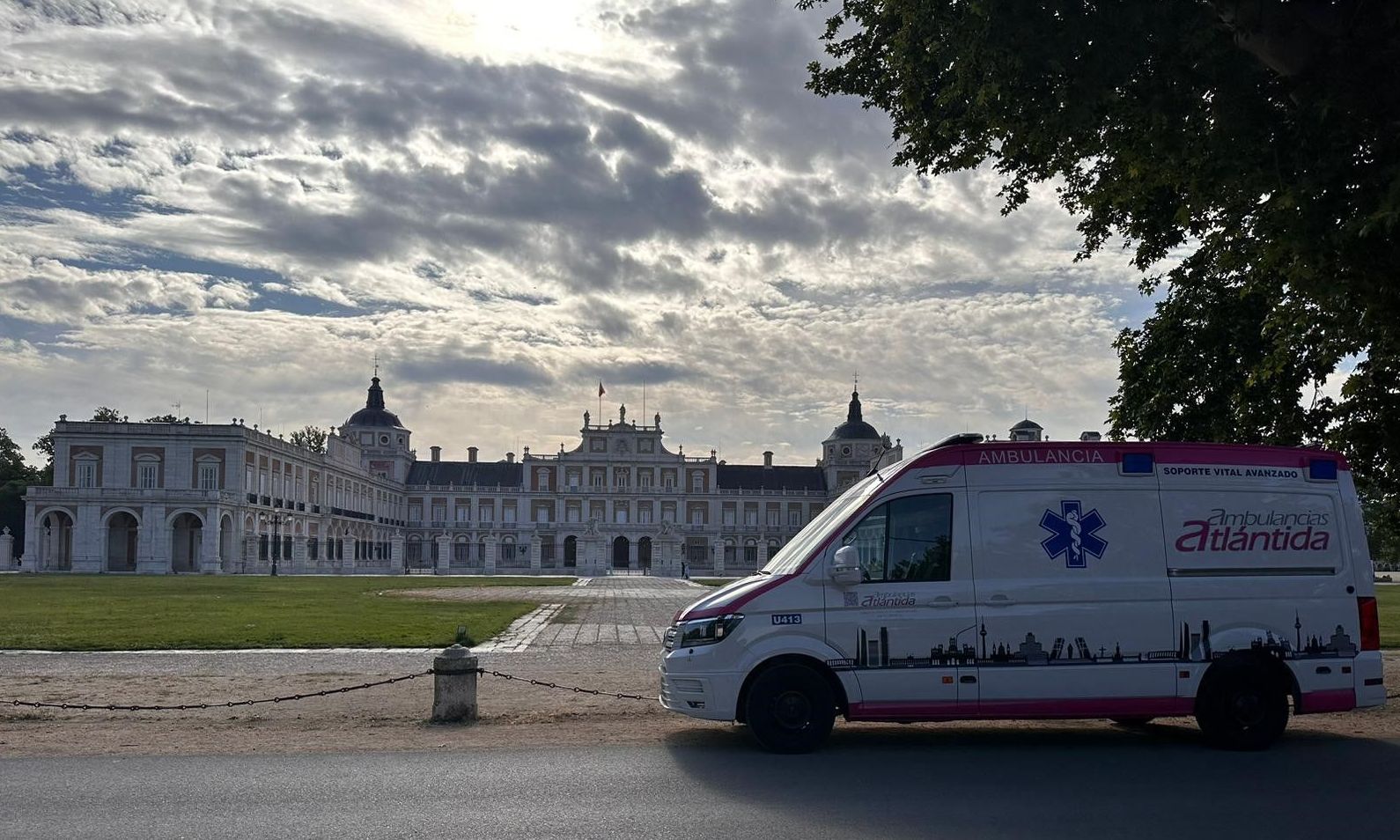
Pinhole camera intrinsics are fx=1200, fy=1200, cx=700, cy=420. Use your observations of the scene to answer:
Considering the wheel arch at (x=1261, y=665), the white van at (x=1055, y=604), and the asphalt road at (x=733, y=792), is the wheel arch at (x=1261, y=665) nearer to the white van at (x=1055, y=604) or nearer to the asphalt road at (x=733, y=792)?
the white van at (x=1055, y=604)

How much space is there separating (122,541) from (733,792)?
251 feet

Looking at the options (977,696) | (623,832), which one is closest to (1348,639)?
(977,696)

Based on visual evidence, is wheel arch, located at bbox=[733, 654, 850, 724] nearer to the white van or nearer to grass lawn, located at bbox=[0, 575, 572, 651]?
the white van

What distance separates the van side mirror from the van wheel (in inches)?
27.9

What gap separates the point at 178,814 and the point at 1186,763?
673 centimetres

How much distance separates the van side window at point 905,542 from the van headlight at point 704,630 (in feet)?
3.48

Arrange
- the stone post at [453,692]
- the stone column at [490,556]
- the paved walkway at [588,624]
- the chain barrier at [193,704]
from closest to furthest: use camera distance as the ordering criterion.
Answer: the stone post at [453,692] → the chain barrier at [193,704] → the paved walkway at [588,624] → the stone column at [490,556]

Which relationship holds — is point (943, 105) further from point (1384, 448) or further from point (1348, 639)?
point (1384, 448)

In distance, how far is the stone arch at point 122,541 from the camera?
73.7 metres

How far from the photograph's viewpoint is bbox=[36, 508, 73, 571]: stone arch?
72062mm

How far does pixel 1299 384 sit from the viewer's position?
48.1 ft

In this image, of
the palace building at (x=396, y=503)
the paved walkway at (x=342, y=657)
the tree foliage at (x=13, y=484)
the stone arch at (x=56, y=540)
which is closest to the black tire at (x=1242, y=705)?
the paved walkway at (x=342, y=657)

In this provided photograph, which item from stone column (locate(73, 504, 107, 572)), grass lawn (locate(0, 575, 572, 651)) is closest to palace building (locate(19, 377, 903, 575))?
stone column (locate(73, 504, 107, 572))

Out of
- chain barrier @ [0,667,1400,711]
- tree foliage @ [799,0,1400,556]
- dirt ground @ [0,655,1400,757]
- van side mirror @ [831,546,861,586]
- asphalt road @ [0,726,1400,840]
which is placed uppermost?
tree foliage @ [799,0,1400,556]
